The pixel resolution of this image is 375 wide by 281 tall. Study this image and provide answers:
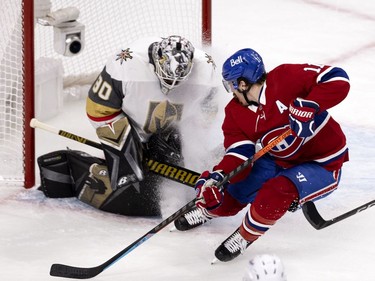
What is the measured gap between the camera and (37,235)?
13.6ft

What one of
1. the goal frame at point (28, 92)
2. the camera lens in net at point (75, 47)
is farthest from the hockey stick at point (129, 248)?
the camera lens in net at point (75, 47)

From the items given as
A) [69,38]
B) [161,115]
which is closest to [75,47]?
[69,38]

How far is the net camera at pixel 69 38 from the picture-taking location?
196 inches

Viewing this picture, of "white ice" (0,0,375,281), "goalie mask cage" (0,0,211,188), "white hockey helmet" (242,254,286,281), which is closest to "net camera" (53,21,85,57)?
"goalie mask cage" (0,0,211,188)

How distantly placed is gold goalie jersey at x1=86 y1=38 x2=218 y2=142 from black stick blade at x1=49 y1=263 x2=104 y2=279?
2.28 ft

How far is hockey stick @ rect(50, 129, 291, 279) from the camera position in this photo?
376 cm

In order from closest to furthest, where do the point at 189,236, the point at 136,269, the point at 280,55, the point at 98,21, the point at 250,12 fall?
the point at 136,269 < the point at 189,236 < the point at 98,21 < the point at 280,55 < the point at 250,12

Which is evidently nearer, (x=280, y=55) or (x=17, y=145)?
(x=17, y=145)

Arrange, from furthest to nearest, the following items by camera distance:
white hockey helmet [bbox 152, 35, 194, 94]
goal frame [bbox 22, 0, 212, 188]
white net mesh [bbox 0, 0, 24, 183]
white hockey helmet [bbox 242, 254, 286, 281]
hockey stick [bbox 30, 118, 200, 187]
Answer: white net mesh [bbox 0, 0, 24, 183], goal frame [bbox 22, 0, 212, 188], hockey stick [bbox 30, 118, 200, 187], white hockey helmet [bbox 152, 35, 194, 94], white hockey helmet [bbox 242, 254, 286, 281]

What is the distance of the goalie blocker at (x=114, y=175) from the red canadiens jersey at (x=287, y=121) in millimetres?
385

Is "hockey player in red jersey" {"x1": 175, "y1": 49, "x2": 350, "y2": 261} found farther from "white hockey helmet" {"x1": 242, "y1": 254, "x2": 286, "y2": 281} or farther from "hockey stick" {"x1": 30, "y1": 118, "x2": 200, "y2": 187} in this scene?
"white hockey helmet" {"x1": 242, "y1": 254, "x2": 286, "y2": 281}

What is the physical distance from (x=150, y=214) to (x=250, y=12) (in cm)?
256

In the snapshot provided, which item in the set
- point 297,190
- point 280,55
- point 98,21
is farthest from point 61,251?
point 280,55

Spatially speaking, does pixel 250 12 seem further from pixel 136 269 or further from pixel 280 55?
pixel 136 269
